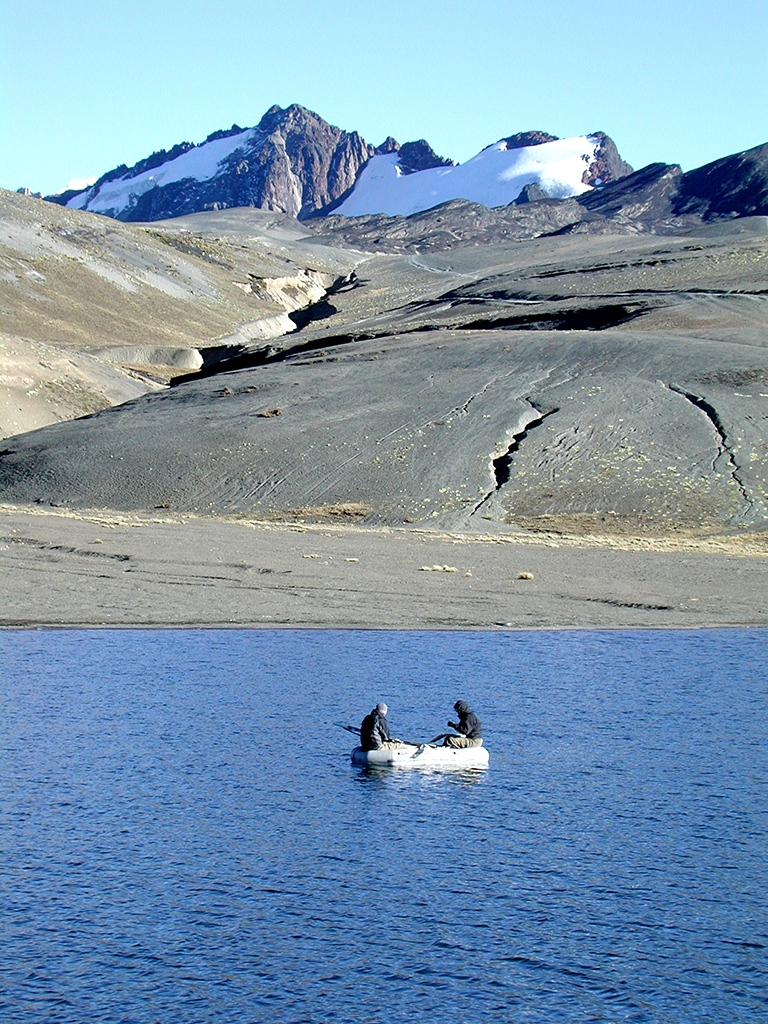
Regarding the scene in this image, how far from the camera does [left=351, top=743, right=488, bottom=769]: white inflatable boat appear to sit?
1703 centimetres

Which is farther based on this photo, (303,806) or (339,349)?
(339,349)

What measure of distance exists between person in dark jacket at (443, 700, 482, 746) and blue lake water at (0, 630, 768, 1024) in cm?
57

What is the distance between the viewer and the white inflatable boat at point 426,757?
17031 millimetres

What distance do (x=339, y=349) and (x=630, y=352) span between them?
17.5 metres

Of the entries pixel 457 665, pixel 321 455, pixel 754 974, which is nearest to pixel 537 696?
pixel 457 665

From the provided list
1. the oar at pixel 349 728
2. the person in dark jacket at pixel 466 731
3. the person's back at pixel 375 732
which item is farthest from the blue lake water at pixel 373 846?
the person in dark jacket at pixel 466 731

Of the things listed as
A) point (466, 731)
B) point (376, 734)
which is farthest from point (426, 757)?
point (376, 734)

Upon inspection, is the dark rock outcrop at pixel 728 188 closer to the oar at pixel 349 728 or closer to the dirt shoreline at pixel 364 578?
the dirt shoreline at pixel 364 578

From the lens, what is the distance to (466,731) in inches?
681

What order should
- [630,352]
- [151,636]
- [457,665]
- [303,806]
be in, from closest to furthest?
[303,806] → [457,665] → [151,636] → [630,352]

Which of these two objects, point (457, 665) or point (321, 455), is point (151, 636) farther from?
point (321, 455)

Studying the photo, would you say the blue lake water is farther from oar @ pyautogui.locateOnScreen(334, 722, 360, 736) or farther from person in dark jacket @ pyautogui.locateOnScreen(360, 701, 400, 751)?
person in dark jacket @ pyautogui.locateOnScreen(360, 701, 400, 751)

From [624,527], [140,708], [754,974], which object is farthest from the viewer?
[624,527]

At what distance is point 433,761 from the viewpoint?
17250mm
